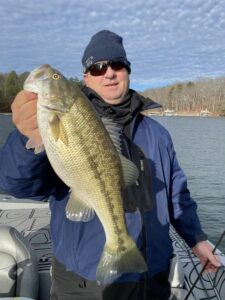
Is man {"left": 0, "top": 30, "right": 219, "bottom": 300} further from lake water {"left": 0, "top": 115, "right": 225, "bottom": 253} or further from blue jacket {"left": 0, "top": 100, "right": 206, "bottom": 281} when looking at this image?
lake water {"left": 0, "top": 115, "right": 225, "bottom": 253}

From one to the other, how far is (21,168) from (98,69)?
34.0 inches

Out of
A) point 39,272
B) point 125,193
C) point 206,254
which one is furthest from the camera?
point 39,272

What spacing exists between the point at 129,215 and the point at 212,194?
13303mm

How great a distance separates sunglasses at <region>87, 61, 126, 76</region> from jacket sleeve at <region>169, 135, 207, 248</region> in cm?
68

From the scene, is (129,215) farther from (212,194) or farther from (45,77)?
(212,194)

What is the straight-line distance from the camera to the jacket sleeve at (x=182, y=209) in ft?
9.09

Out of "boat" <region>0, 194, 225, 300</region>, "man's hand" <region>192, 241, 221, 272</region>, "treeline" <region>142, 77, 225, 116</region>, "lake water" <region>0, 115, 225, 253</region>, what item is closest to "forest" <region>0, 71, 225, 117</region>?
"treeline" <region>142, 77, 225, 116</region>

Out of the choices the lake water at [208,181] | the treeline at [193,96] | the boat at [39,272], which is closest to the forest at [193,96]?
the treeline at [193,96]

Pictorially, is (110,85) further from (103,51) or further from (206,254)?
(206,254)

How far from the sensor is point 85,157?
6.18 feet

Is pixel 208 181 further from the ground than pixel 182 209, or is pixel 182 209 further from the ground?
pixel 182 209

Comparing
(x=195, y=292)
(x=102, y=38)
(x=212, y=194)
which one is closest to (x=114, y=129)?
(x=102, y=38)

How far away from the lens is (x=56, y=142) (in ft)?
5.89

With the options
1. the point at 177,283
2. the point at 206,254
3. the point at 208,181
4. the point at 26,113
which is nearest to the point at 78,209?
the point at 26,113
